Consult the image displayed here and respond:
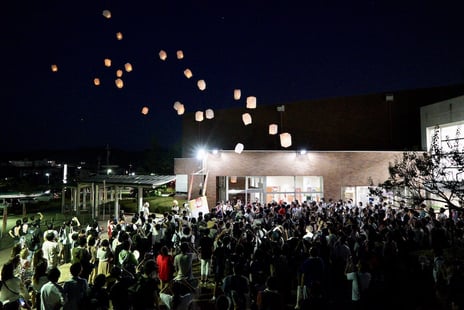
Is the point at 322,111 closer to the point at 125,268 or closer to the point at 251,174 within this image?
the point at 251,174

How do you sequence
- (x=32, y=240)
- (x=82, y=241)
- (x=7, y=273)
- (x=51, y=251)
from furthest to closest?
(x=32, y=240) → (x=51, y=251) → (x=82, y=241) → (x=7, y=273)

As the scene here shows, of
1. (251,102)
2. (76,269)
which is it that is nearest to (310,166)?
(251,102)

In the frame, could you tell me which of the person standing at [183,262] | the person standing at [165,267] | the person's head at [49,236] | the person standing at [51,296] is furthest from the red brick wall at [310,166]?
the person standing at [51,296]

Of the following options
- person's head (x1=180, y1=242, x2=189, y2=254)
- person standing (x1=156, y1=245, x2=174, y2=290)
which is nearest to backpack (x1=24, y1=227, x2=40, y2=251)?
person standing (x1=156, y1=245, x2=174, y2=290)

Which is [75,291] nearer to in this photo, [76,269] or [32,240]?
[76,269]

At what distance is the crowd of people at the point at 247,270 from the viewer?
A: 186 inches

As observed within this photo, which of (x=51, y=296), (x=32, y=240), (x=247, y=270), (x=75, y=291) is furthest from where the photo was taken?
(x=32, y=240)

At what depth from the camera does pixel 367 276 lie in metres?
6.23

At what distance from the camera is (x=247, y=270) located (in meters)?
6.74

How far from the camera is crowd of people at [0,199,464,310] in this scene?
473 cm

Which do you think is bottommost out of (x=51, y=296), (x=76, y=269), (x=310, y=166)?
(x=51, y=296)

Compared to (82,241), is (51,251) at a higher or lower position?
lower

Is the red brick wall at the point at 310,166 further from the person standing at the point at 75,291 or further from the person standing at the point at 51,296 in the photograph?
the person standing at the point at 51,296

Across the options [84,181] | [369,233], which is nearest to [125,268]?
[369,233]
